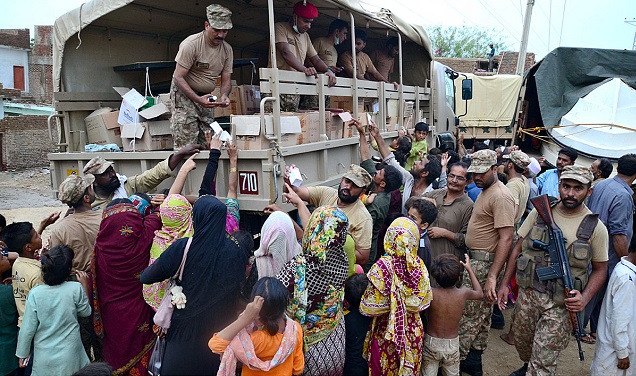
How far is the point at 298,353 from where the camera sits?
2506 mm

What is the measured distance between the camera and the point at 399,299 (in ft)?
9.43

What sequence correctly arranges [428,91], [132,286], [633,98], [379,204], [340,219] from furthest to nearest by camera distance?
[428,91], [633,98], [379,204], [132,286], [340,219]

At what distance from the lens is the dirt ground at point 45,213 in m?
3.99

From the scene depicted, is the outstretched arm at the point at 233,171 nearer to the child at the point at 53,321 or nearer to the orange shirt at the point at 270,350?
the child at the point at 53,321

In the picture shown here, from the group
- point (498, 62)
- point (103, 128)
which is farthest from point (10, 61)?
point (103, 128)

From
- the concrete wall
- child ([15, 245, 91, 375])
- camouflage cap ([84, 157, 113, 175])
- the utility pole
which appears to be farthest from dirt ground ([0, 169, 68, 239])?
the utility pole

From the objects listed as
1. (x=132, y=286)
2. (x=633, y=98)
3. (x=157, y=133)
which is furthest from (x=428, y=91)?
(x=132, y=286)

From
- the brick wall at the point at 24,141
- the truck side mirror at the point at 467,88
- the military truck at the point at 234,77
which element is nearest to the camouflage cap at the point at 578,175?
the military truck at the point at 234,77

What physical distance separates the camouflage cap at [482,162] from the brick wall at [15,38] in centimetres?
2928

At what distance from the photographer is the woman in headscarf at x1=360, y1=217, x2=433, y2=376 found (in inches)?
113

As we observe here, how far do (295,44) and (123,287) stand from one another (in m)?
2.98

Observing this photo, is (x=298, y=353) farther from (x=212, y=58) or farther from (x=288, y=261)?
(x=212, y=58)

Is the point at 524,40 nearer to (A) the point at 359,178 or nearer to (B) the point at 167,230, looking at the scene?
(A) the point at 359,178

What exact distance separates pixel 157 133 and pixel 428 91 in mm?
4954
